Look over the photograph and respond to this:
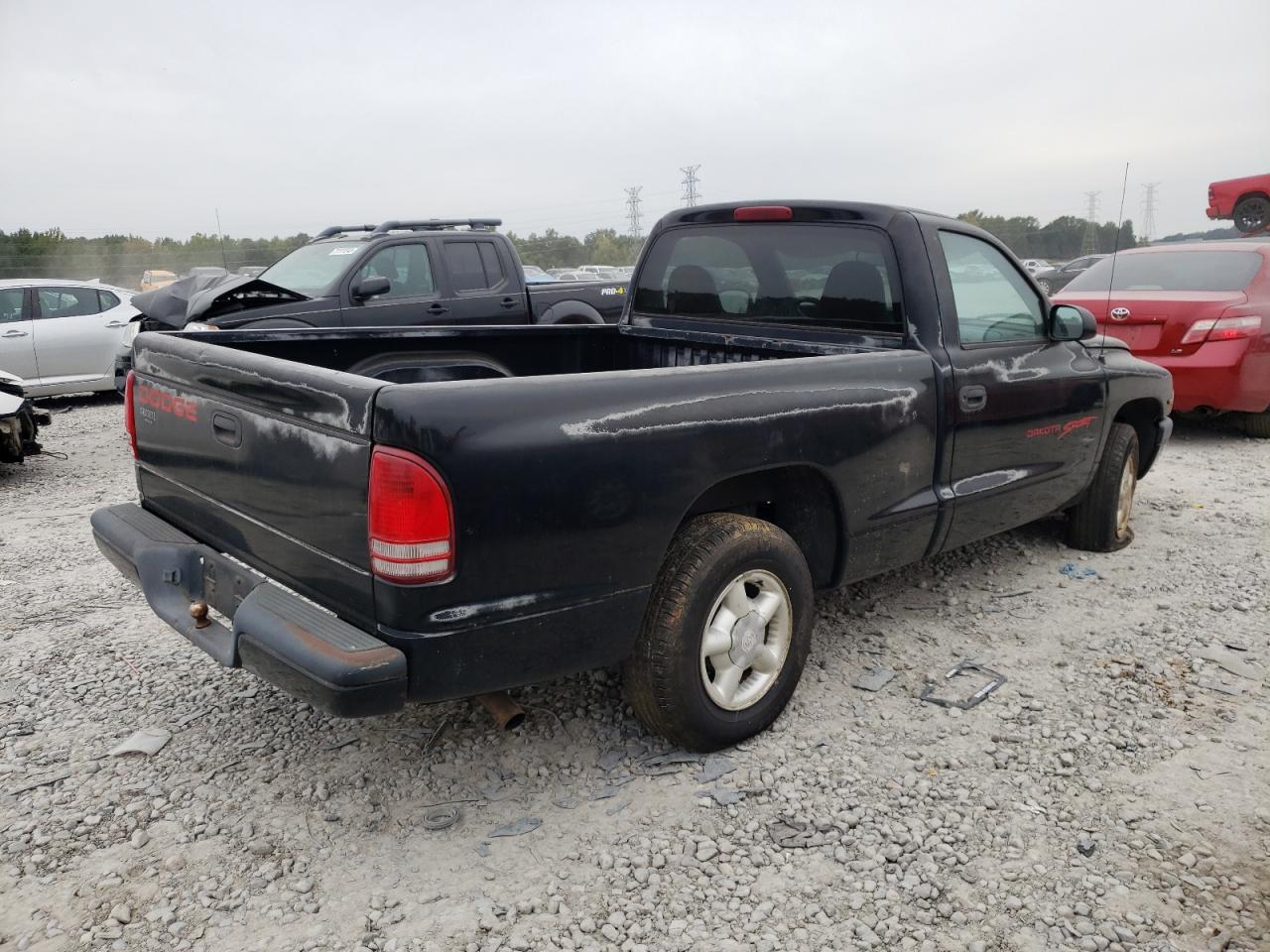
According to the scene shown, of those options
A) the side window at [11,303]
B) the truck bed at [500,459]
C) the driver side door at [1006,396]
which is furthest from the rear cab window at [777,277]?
the side window at [11,303]

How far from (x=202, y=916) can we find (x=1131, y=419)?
5.07 metres

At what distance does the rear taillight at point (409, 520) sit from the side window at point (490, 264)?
7.57m

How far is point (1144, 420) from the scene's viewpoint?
5.42m

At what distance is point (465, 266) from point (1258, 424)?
24.1 ft

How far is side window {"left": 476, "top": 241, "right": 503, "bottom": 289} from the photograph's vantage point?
9617mm

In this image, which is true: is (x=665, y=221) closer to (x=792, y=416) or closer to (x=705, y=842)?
(x=792, y=416)

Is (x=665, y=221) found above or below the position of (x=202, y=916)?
above

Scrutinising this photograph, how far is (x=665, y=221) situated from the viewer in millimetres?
4707

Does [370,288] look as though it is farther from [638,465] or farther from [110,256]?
[110,256]

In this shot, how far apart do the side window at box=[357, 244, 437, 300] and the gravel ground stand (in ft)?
16.7

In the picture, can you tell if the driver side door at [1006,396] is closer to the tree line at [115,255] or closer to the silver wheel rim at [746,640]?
the silver wheel rim at [746,640]

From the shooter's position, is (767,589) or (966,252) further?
(966,252)

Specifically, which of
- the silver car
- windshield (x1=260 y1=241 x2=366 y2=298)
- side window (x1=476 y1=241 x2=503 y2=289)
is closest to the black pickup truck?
windshield (x1=260 y1=241 x2=366 y2=298)

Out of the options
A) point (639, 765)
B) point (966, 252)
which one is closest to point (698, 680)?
point (639, 765)
